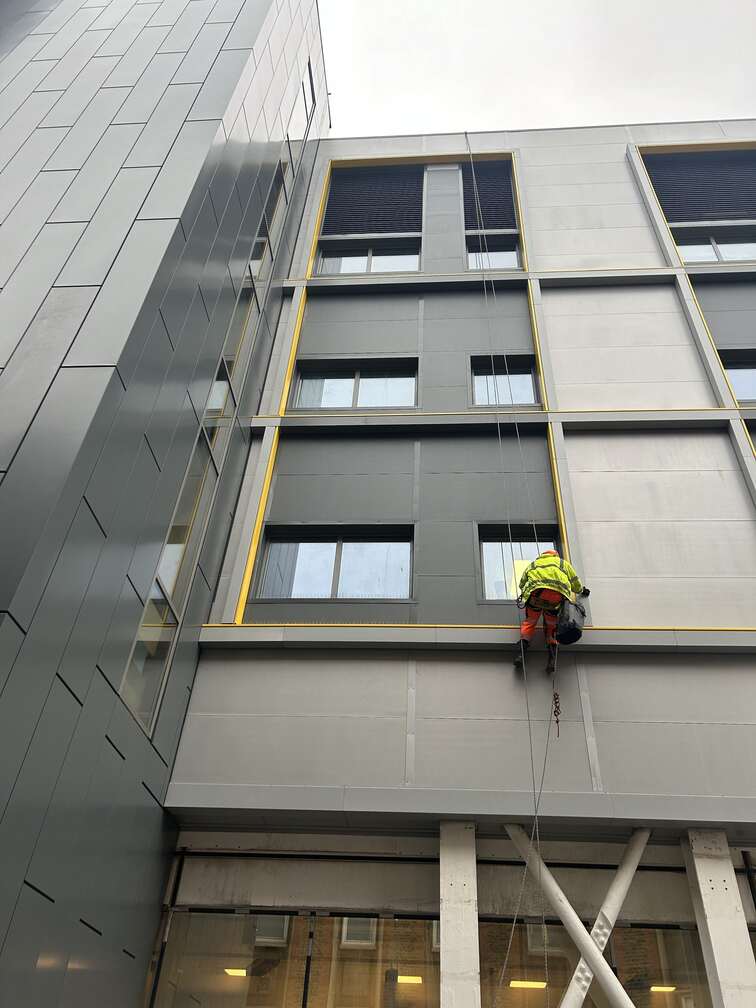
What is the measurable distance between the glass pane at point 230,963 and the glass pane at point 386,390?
10.6m

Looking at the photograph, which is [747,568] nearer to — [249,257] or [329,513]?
[329,513]

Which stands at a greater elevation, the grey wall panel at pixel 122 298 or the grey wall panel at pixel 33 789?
the grey wall panel at pixel 122 298

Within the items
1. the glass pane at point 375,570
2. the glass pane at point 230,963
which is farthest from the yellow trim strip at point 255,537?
the glass pane at point 230,963

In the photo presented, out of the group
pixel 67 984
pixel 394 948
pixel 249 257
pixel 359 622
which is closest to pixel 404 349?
pixel 249 257

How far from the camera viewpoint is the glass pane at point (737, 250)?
20.1 m

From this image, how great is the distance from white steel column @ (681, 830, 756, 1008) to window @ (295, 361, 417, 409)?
1028cm

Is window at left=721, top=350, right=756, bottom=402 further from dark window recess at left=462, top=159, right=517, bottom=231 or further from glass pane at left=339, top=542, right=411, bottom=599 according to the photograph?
glass pane at left=339, top=542, right=411, bottom=599

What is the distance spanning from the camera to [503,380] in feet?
54.1

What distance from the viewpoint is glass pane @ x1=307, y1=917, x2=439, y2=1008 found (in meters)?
8.67

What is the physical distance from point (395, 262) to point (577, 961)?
56.8ft

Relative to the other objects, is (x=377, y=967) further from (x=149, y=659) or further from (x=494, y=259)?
(x=494, y=259)

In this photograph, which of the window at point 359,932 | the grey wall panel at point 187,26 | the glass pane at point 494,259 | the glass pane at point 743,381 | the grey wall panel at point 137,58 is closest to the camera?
the window at point 359,932

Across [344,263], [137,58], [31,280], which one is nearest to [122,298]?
[31,280]

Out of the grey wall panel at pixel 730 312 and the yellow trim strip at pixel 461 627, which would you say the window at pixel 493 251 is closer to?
the grey wall panel at pixel 730 312
